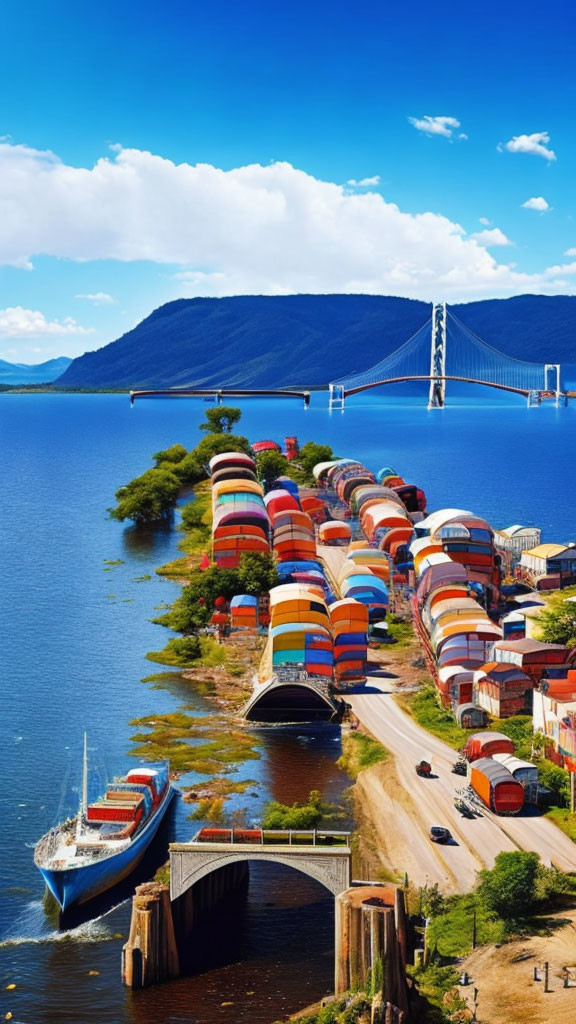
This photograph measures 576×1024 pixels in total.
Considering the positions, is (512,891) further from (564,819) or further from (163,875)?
(163,875)

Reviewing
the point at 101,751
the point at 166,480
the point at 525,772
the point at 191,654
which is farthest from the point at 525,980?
the point at 166,480

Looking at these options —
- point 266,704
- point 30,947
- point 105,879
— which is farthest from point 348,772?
point 30,947

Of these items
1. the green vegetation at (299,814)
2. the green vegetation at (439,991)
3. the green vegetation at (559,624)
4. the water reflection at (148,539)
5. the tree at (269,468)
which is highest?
the tree at (269,468)

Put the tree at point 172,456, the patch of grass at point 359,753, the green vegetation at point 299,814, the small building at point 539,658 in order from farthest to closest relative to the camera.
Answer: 1. the tree at point 172,456
2. the small building at point 539,658
3. the patch of grass at point 359,753
4. the green vegetation at point 299,814

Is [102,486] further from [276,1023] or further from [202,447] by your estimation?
[276,1023]

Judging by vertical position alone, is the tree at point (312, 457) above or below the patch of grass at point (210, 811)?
above

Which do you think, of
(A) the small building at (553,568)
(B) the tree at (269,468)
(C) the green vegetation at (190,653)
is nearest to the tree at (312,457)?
(B) the tree at (269,468)

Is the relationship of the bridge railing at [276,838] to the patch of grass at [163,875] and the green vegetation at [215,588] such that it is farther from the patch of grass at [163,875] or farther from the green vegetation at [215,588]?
the green vegetation at [215,588]
